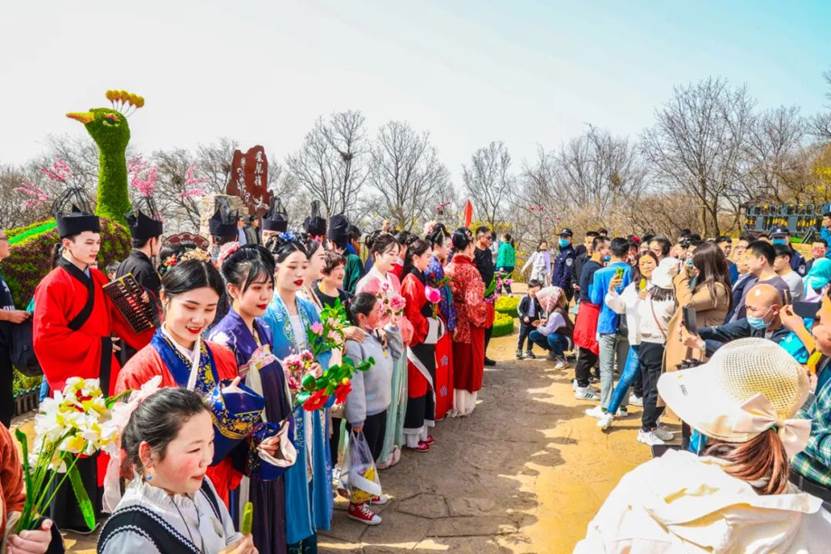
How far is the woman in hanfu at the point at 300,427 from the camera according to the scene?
3.00 m

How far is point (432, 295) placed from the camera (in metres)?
5.07

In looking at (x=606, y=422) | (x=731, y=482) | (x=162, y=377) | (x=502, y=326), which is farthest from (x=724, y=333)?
(x=502, y=326)

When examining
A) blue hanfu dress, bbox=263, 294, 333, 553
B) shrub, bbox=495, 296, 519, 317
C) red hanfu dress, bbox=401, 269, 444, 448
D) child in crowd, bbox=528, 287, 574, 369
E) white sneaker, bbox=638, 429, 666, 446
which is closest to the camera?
blue hanfu dress, bbox=263, 294, 333, 553

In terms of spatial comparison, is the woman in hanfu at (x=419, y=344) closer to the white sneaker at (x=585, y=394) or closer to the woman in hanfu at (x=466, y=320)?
the woman in hanfu at (x=466, y=320)

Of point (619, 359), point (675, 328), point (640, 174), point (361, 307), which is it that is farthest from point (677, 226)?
point (361, 307)

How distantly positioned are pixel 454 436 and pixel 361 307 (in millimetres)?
2085

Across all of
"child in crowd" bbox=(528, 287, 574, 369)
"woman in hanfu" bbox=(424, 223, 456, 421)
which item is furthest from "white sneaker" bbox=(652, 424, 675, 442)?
"child in crowd" bbox=(528, 287, 574, 369)

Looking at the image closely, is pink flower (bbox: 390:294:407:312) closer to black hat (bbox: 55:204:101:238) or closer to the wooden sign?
black hat (bbox: 55:204:101:238)

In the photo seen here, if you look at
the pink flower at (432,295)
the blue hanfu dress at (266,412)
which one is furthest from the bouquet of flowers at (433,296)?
the blue hanfu dress at (266,412)

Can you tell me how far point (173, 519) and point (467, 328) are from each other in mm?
4480

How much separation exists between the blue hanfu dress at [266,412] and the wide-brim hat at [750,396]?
6.05 feet

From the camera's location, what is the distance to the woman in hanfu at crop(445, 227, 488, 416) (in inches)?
228

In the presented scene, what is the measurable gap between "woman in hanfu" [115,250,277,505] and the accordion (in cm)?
147

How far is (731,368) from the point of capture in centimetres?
153
